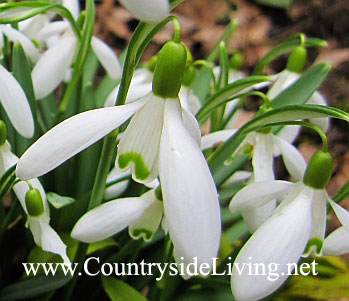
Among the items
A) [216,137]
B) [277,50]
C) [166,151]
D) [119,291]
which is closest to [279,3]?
[277,50]

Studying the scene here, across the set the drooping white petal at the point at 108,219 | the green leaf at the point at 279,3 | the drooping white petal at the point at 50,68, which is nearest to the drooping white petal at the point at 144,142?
the drooping white petal at the point at 108,219

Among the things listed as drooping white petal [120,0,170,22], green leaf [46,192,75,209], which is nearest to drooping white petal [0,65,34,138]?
green leaf [46,192,75,209]

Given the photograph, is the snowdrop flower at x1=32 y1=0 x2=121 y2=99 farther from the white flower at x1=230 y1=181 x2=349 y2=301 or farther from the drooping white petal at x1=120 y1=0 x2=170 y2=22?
the drooping white petal at x1=120 y1=0 x2=170 y2=22

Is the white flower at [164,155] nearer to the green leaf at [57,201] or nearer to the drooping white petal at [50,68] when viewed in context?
the green leaf at [57,201]

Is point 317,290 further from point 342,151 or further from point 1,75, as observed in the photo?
point 342,151

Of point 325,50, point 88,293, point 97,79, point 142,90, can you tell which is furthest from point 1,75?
point 325,50

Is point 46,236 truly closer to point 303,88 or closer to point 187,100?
point 187,100
